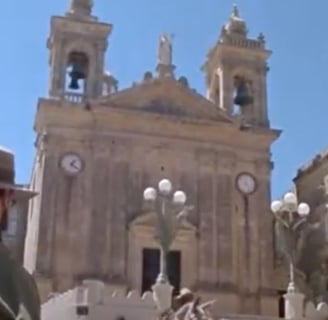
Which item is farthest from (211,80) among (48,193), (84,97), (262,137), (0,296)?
(0,296)

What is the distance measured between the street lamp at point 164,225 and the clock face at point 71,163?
642 centimetres

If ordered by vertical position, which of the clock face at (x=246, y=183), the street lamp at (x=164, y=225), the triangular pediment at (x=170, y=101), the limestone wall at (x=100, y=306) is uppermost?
the triangular pediment at (x=170, y=101)

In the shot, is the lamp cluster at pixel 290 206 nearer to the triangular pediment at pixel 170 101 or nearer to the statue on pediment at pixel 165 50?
the triangular pediment at pixel 170 101

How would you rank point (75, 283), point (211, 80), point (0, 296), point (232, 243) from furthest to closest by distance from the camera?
point (211, 80) < point (232, 243) < point (75, 283) < point (0, 296)

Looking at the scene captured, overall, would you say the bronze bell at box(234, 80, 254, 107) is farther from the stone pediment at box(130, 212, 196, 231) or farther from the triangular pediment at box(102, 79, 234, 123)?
the stone pediment at box(130, 212, 196, 231)

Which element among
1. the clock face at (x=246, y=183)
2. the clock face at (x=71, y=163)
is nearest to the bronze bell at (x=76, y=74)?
the clock face at (x=71, y=163)

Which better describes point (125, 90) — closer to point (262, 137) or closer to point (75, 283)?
point (262, 137)

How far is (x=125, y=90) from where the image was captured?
28344 millimetres

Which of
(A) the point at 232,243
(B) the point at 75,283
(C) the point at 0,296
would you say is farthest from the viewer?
(A) the point at 232,243

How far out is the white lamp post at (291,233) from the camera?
64.5 ft

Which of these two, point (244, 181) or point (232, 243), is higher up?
point (244, 181)

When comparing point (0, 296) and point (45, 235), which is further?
point (45, 235)

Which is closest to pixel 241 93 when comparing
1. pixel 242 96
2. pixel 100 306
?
pixel 242 96

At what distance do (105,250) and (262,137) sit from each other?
24.4ft
